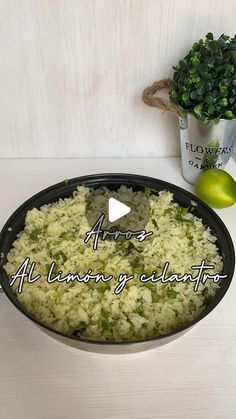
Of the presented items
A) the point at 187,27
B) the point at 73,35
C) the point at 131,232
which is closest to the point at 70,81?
the point at 73,35

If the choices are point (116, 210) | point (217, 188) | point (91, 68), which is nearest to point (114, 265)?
point (116, 210)

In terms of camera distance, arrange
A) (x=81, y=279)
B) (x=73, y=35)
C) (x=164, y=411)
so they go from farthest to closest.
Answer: (x=73, y=35)
(x=81, y=279)
(x=164, y=411)

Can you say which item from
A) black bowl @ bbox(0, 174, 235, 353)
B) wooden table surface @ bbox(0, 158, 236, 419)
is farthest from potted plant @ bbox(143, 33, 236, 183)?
wooden table surface @ bbox(0, 158, 236, 419)

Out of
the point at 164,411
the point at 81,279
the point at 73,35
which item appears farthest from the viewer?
the point at 73,35

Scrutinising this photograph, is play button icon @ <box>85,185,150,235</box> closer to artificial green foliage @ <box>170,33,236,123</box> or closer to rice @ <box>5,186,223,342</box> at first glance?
rice @ <box>5,186,223,342</box>

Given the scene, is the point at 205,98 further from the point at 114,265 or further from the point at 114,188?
the point at 114,265

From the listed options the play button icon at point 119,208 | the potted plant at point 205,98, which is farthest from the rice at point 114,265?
the potted plant at point 205,98

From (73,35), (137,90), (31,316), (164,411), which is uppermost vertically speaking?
(73,35)

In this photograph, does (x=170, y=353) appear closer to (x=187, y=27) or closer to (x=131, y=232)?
(x=131, y=232)
